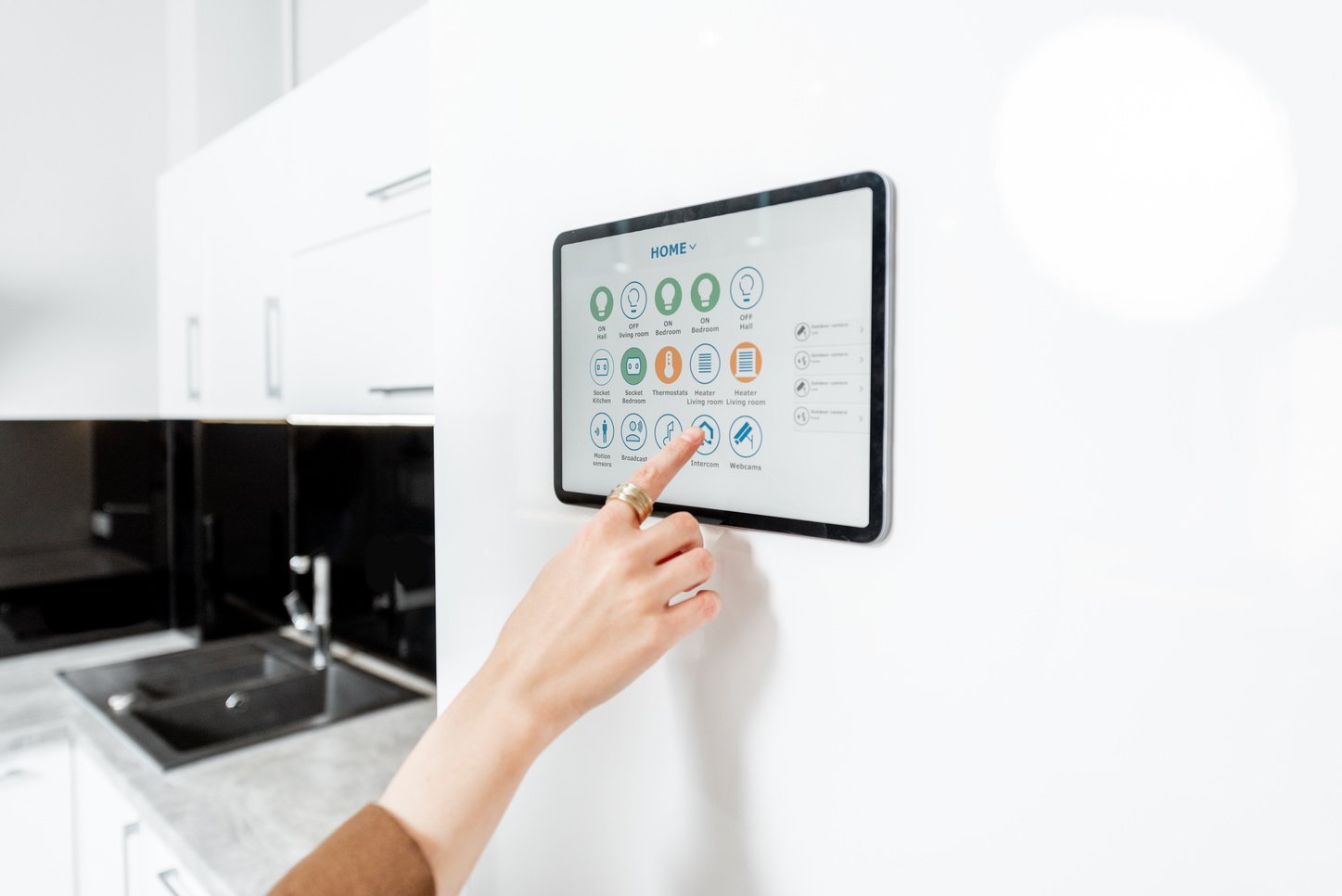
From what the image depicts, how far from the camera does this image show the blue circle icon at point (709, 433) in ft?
1.80

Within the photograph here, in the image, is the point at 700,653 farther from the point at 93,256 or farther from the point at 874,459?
the point at 93,256

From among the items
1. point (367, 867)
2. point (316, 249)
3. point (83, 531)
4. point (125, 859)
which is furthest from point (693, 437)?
point (83, 531)

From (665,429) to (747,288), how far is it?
12 cm

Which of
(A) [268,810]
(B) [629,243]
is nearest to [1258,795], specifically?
(B) [629,243]

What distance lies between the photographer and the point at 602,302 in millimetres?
611

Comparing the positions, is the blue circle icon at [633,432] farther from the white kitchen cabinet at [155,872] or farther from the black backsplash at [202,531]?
the black backsplash at [202,531]

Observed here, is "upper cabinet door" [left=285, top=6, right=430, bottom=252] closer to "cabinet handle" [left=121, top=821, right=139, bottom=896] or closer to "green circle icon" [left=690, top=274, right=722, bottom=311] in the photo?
"green circle icon" [left=690, top=274, right=722, bottom=311]

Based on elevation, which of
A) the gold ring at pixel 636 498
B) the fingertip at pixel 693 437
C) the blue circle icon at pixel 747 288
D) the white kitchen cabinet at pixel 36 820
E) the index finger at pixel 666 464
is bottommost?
the white kitchen cabinet at pixel 36 820

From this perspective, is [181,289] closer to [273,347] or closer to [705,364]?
[273,347]

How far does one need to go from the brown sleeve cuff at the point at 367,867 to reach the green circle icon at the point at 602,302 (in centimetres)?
37

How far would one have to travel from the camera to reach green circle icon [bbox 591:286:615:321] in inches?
23.9

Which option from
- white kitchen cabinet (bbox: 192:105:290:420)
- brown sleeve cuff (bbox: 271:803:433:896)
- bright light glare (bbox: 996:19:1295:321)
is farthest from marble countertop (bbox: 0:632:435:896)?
bright light glare (bbox: 996:19:1295:321)

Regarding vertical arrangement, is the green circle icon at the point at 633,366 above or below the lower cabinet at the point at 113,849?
above

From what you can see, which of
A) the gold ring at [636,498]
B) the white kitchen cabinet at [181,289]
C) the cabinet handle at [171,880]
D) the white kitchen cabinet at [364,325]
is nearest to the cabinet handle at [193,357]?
the white kitchen cabinet at [181,289]
